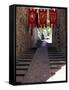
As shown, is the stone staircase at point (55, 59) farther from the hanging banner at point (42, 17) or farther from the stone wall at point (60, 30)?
the hanging banner at point (42, 17)

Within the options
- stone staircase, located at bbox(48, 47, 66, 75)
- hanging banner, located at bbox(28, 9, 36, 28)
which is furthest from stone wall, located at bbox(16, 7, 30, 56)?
stone staircase, located at bbox(48, 47, 66, 75)

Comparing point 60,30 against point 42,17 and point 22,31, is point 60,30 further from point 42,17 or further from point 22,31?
point 22,31

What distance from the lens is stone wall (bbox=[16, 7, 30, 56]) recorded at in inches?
118

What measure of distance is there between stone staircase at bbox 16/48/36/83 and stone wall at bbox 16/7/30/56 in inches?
1.6

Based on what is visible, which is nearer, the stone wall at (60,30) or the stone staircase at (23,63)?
the stone staircase at (23,63)

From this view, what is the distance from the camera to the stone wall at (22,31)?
2.99 meters

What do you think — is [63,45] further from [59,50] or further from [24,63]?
[24,63]

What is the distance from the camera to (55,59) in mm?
3119

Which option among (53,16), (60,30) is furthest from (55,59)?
(53,16)

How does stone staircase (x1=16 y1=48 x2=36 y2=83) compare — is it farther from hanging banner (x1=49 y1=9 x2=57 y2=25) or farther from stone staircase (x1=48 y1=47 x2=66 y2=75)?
hanging banner (x1=49 y1=9 x2=57 y2=25)

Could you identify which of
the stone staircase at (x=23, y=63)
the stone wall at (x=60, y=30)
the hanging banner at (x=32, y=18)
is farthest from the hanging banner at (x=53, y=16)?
the stone staircase at (x=23, y=63)

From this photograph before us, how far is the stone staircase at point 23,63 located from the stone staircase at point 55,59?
0.16 meters
